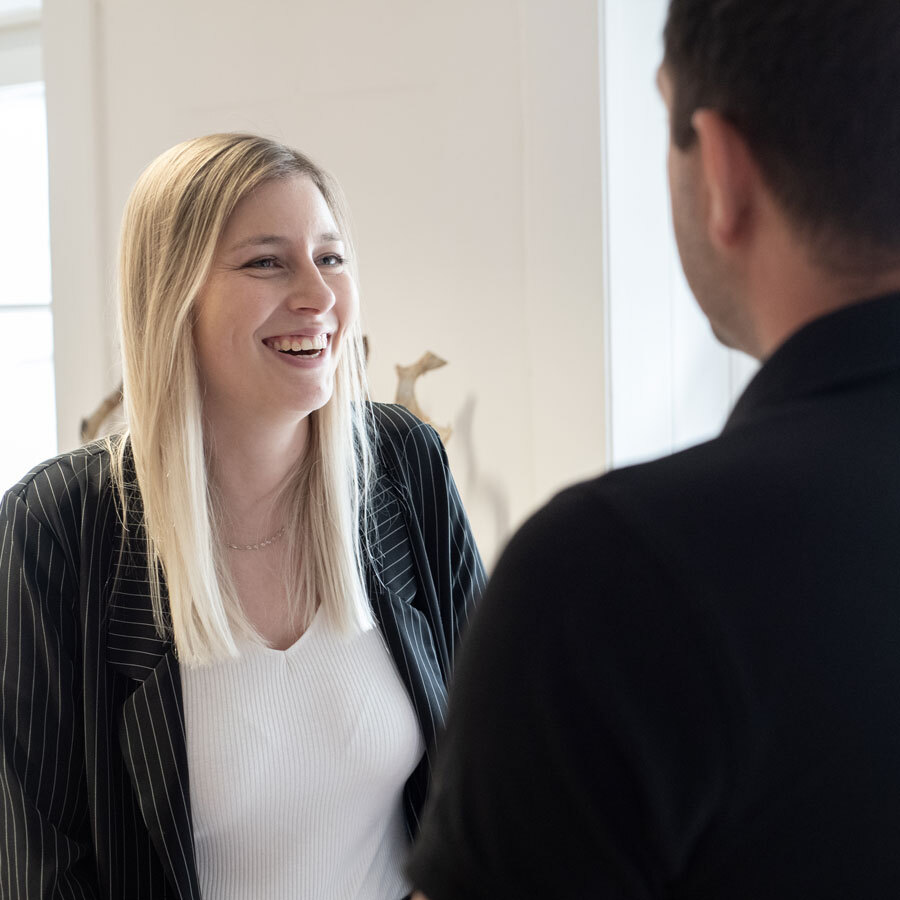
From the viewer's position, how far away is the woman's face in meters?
1.28

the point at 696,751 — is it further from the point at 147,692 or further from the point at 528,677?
the point at 147,692

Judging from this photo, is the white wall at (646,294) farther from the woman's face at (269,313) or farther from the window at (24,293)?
the window at (24,293)

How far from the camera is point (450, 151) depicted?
6.89 ft

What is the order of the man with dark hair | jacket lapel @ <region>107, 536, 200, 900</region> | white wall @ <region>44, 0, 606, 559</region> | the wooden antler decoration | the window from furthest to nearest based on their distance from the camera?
the window < the wooden antler decoration < white wall @ <region>44, 0, 606, 559</region> < jacket lapel @ <region>107, 536, 200, 900</region> < the man with dark hair

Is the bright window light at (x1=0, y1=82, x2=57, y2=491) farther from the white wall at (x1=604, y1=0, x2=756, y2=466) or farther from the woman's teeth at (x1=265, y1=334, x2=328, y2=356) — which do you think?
the woman's teeth at (x1=265, y1=334, x2=328, y2=356)

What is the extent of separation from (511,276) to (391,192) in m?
0.34

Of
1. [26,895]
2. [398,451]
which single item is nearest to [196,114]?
[398,451]

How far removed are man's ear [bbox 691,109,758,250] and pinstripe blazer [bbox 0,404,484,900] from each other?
35.8 inches

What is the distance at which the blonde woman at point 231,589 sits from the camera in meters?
1.15

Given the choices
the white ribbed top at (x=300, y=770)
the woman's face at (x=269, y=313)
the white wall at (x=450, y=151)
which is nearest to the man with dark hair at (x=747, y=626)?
the white ribbed top at (x=300, y=770)

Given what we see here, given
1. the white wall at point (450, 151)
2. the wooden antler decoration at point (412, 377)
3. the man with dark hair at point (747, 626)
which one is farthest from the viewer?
the wooden antler decoration at point (412, 377)

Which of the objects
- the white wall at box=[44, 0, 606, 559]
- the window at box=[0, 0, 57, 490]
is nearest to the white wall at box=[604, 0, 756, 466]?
the white wall at box=[44, 0, 606, 559]

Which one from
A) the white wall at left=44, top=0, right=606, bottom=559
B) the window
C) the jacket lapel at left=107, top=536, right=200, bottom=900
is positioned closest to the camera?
the jacket lapel at left=107, top=536, right=200, bottom=900

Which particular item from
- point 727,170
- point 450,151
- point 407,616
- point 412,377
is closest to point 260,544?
point 407,616
